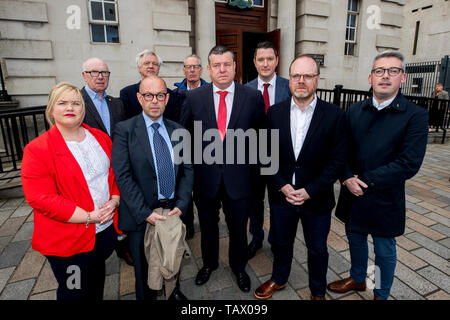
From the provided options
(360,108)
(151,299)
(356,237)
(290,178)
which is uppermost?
(360,108)

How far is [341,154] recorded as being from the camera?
2.19 meters

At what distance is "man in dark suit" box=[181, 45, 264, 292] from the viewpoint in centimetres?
239

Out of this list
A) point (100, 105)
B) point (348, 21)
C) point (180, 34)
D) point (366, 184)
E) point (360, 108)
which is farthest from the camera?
point (348, 21)

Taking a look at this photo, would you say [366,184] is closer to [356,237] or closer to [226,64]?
[356,237]

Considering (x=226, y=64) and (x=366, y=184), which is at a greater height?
(x=226, y=64)

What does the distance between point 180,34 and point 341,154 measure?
6.93 m

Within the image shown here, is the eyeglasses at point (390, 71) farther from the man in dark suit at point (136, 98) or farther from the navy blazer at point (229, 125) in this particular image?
the man in dark suit at point (136, 98)

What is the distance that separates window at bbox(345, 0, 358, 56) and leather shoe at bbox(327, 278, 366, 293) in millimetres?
10476

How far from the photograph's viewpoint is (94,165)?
191 cm

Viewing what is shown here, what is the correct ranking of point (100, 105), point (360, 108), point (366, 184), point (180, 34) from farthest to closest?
1. point (180, 34)
2. point (100, 105)
3. point (360, 108)
4. point (366, 184)

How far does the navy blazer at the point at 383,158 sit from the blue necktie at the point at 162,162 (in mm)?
1570

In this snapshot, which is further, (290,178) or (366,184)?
(290,178)

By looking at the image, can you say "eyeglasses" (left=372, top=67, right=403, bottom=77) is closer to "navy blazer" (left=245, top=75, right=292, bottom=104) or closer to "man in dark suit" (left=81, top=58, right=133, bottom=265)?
"navy blazer" (left=245, top=75, right=292, bottom=104)
